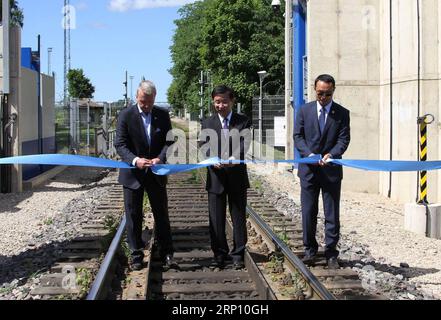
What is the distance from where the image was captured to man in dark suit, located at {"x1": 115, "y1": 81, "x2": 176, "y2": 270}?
244 inches

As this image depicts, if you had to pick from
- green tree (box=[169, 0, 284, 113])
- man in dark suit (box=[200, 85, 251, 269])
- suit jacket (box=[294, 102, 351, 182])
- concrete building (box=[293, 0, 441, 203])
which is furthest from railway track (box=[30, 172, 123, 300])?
green tree (box=[169, 0, 284, 113])

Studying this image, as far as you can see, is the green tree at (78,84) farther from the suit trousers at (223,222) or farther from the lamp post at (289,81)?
the suit trousers at (223,222)

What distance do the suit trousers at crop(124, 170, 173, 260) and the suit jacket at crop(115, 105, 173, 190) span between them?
2.9 inches

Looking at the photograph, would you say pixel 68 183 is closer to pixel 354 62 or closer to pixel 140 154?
pixel 354 62

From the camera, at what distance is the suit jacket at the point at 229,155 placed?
20.4ft

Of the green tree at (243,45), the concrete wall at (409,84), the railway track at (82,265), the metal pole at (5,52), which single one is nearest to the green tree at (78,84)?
the green tree at (243,45)

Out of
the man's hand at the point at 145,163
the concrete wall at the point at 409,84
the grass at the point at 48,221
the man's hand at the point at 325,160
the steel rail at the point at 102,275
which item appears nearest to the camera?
the steel rail at the point at 102,275

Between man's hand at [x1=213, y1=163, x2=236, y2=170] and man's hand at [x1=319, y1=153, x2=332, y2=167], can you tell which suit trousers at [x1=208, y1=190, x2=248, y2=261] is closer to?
man's hand at [x1=213, y1=163, x2=236, y2=170]

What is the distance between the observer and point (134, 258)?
6.32 metres

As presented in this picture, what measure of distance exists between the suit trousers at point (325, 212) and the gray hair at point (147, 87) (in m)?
1.94

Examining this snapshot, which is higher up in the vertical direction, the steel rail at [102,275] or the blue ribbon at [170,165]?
the blue ribbon at [170,165]

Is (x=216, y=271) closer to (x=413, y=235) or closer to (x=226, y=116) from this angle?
(x=226, y=116)
